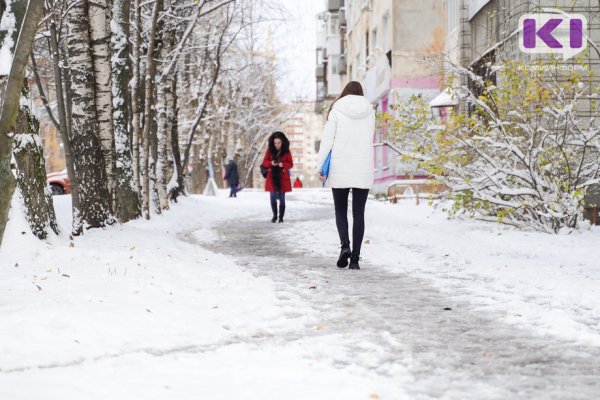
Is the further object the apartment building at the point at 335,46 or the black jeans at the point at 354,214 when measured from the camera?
the apartment building at the point at 335,46

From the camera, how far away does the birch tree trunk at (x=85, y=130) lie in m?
10.6

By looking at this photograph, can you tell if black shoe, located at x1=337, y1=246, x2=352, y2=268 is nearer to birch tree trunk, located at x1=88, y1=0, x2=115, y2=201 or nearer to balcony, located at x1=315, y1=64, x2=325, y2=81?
birch tree trunk, located at x1=88, y1=0, x2=115, y2=201

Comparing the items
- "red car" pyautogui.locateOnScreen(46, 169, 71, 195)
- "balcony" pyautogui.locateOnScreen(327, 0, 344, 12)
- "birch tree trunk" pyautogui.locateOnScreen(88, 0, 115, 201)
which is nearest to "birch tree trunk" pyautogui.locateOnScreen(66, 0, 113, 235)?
"birch tree trunk" pyautogui.locateOnScreen(88, 0, 115, 201)

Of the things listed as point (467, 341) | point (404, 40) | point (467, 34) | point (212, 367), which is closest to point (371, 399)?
point (212, 367)

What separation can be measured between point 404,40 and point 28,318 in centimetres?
2505

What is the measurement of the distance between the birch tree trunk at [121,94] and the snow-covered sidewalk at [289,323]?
3.46 meters

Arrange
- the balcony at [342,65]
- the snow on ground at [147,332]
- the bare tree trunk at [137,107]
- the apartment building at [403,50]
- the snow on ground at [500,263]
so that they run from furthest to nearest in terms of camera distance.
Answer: the balcony at [342,65]
the apartment building at [403,50]
the bare tree trunk at [137,107]
the snow on ground at [500,263]
the snow on ground at [147,332]

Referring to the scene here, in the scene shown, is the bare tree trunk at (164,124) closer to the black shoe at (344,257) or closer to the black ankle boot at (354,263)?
the black shoe at (344,257)

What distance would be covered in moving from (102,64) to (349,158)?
4610 mm

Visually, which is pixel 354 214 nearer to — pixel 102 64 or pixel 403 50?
pixel 102 64

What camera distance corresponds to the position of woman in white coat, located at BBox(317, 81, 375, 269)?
803 cm

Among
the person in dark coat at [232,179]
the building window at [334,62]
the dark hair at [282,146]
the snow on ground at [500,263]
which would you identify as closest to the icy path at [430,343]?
the snow on ground at [500,263]

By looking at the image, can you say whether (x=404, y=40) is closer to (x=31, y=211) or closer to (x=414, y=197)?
(x=414, y=197)

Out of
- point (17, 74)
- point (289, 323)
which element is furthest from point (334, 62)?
point (289, 323)
